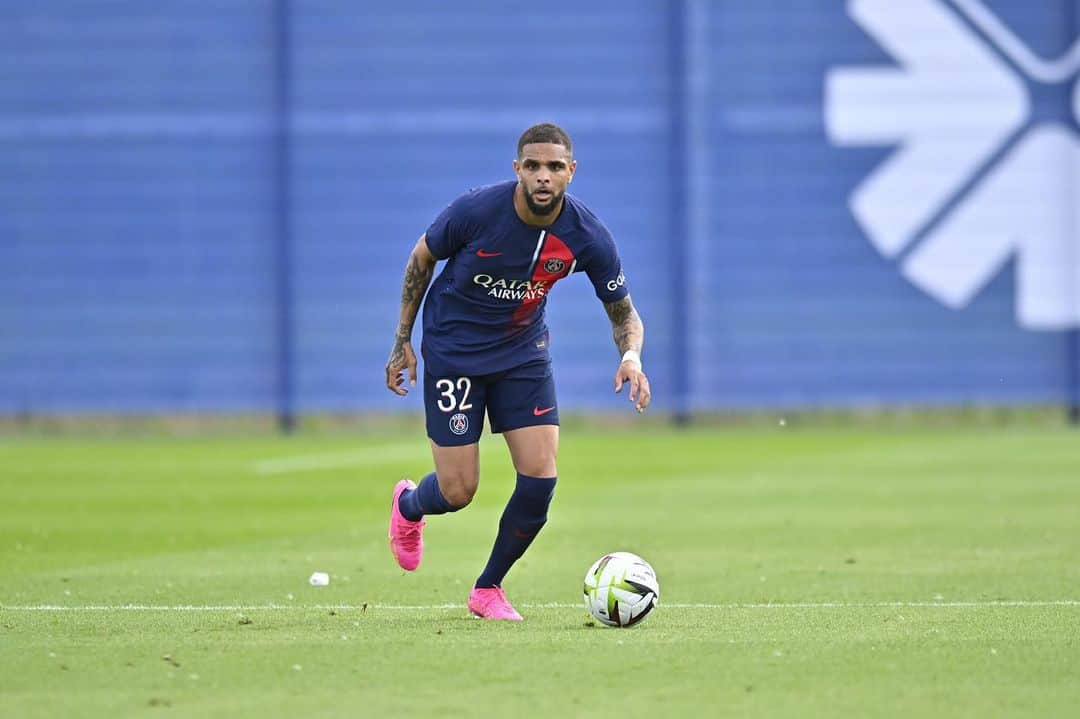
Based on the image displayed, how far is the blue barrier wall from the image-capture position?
2506cm

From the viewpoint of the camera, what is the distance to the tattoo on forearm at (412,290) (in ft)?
29.6

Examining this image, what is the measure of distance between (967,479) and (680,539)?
5214 millimetres

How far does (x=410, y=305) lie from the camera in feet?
30.1

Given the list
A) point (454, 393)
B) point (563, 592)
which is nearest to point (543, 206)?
point (454, 393)

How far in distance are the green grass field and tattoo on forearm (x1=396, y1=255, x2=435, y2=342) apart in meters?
1.29

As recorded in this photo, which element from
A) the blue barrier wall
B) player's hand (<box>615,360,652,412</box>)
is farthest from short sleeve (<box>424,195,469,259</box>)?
the blue barrier wall

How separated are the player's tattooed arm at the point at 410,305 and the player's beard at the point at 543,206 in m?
0.54

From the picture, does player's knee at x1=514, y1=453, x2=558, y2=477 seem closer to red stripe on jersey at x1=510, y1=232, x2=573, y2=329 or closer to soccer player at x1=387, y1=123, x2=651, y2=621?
soccer player at x1=387, y1=123, x2=651, y2=621

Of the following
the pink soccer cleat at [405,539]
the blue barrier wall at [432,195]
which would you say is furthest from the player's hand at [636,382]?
the blue barrier wall at [432,195]

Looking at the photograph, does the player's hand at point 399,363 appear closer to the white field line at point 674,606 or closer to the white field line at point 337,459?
the white field line at point 674,606

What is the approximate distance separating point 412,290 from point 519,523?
1.16 meters

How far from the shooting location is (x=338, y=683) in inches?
267

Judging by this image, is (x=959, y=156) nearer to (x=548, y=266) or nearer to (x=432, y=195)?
(x=432, y=195)

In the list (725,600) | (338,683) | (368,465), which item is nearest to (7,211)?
(368,465)
